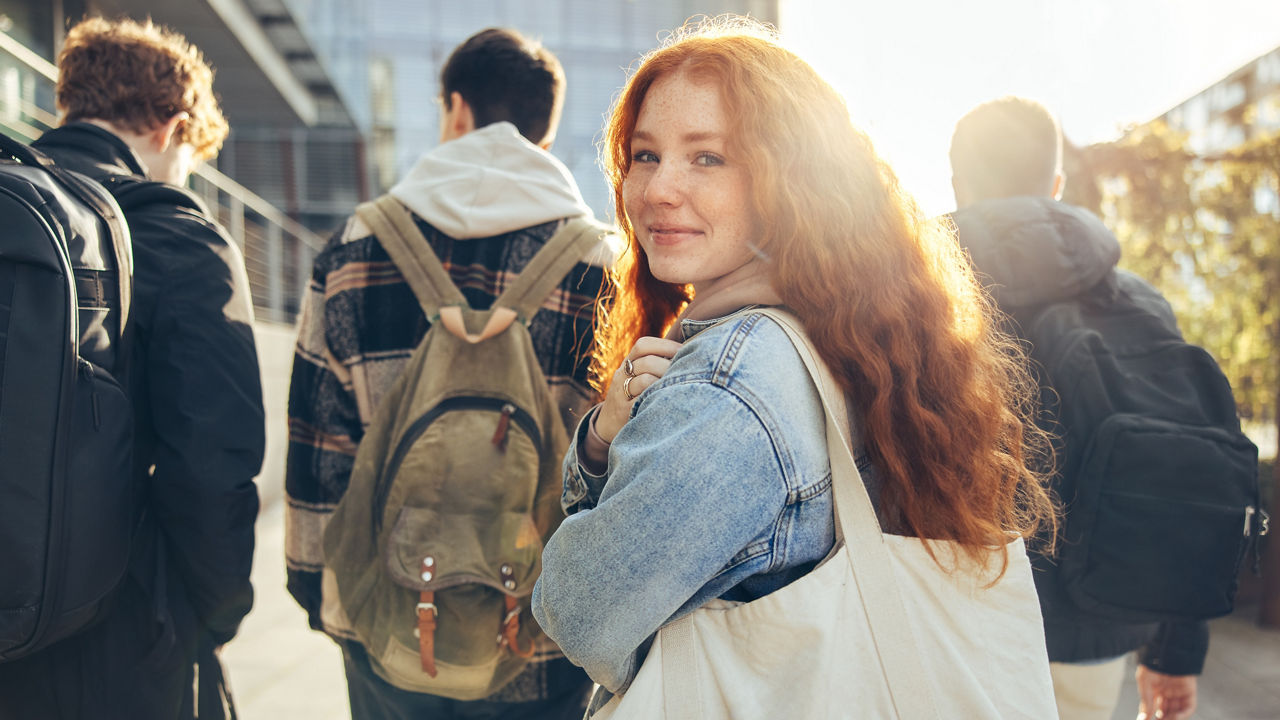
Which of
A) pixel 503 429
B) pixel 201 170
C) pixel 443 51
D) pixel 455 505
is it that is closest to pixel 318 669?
pixel 455 505

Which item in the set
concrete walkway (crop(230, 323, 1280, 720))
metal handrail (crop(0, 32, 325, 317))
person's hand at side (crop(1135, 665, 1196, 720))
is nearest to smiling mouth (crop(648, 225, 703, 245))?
person's hand at side (crop(1135, 665, 1196, 720))

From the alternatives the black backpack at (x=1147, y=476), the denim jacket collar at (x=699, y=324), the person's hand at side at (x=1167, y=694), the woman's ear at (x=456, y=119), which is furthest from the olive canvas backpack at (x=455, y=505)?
the person's hand at side at (x=1167, y=694)

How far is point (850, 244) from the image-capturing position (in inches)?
52.1

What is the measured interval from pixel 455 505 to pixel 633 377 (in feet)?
2.75

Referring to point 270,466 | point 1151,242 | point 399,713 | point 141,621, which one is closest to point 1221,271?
point 1151,242

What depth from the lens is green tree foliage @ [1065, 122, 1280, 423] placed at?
5.69 m

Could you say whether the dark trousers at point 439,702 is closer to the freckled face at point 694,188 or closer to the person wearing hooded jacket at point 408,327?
the person wearing hooded jacket at point 408,327

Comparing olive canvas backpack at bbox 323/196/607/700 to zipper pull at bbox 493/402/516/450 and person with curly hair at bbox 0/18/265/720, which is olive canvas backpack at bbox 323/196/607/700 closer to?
zipper pull at bbox 493/402/516/450

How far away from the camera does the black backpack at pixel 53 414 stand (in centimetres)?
162

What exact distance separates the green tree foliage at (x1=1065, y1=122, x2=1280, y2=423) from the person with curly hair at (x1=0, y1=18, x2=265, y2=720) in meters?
5.03

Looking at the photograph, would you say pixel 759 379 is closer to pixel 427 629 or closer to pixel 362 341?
pixel 427 629

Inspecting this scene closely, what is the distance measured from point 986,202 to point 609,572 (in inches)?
66.0

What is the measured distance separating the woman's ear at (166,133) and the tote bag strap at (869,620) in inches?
80.1

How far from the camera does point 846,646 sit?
1155 mm
